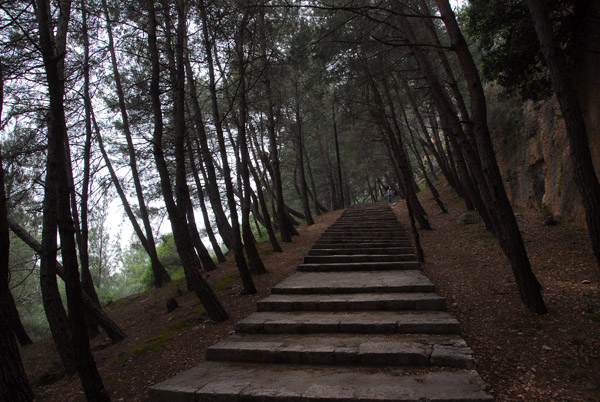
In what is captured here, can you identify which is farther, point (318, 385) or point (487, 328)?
point (487, 328)

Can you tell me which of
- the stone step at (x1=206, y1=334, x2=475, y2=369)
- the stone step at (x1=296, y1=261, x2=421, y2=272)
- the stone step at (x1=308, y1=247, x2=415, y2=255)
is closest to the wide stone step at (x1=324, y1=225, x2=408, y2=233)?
the stone step at (x1=308, y1=247, x2=415, y2=255)

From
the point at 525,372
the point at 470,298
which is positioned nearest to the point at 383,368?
the point at 525,372

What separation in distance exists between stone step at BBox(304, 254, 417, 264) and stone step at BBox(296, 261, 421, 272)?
11.9 inches

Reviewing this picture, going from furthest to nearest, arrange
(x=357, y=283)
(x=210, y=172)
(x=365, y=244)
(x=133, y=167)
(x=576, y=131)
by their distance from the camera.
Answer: (x=133, y=167), (x=210, y=172), (x=365, y=244), (x=357, y=283), (x=576, y=131)

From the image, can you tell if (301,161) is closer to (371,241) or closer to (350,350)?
(371,241)

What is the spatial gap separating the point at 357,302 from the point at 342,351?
4.57 ft

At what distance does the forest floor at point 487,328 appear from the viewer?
3104mm

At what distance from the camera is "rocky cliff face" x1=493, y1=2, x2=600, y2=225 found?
6.80 metres

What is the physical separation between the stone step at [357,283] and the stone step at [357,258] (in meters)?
0.81

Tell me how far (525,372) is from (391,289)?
2399 mm

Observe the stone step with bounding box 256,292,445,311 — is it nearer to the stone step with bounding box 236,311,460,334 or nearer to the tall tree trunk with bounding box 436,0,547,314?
the stone step with bounding box 236,311,460,334

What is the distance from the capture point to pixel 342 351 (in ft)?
12.0

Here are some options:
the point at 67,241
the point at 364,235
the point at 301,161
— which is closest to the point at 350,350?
the point at 67,241

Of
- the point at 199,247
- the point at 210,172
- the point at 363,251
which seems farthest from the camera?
the point at 199,247
